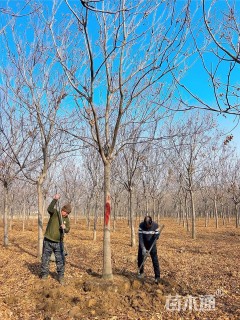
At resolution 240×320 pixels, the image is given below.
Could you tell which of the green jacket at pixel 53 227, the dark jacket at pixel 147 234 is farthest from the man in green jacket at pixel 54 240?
the dark jacket at pixel 147 234

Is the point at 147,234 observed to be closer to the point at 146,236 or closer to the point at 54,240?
the point at 146,236

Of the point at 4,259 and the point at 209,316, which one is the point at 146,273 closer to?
the point at 209,316

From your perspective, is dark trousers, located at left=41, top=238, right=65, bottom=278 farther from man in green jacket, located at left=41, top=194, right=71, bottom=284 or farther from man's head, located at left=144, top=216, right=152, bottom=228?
man's head, located at left=144, top=216, right=152, bottom=228

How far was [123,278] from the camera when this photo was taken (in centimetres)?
597

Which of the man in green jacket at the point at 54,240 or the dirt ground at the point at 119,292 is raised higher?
the man in green jacket at the point at 54,240

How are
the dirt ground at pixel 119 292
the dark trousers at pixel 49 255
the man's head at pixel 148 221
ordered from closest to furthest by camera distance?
the dirt ground at pixel 119 292
the dark trousers at pixel 49 255
the man's head at pixel 148 221

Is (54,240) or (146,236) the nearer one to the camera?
(54,240)

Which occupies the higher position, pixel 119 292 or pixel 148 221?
pixel 148 221

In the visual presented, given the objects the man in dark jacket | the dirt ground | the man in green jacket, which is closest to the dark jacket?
the man in dark jacket

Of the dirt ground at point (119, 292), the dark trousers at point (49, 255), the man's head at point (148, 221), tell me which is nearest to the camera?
the dirt ground at point (119, 292)

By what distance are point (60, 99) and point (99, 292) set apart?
16.7 ft

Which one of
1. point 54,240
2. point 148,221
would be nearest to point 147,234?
point 148,221

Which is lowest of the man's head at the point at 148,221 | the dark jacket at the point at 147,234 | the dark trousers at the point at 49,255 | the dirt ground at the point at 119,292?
the dirt ground at the point at 119,292

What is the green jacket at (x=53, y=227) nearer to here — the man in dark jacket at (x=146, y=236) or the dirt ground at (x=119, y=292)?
the dirt ground at (x=119, y=292)
